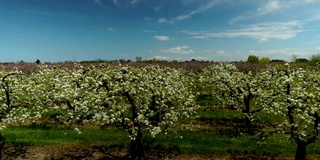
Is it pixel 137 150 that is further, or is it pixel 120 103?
pixel 137 150

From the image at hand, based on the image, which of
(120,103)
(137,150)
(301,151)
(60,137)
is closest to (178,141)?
(137,150)

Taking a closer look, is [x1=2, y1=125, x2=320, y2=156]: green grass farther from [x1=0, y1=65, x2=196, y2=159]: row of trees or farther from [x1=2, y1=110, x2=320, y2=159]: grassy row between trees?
[x1=0, y1=65, x2=196, y2=159]: row of trees

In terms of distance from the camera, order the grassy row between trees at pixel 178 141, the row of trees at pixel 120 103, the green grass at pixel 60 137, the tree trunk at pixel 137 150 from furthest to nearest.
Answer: the green grass at pixel 60 137 < the grassy row between trees at pixel 178 141 < the tree trunk at pixel 137 150 < the row of trees at pixel 120 103

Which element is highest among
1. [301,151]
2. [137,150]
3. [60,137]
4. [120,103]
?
[120,103]

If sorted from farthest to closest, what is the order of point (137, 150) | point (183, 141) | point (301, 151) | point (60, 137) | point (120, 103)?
point (60, 137) < point (183, 141) < point (301, 151) < point (137, 150) < point (120, 103)

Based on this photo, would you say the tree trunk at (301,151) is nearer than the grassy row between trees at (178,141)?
Yes

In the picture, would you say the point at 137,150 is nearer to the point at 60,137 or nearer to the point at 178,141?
the point at 178,141

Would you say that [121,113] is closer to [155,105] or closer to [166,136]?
[155,105]

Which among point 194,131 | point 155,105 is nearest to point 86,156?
point 155,105

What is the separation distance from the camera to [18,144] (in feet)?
72.1

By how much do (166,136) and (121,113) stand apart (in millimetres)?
8410

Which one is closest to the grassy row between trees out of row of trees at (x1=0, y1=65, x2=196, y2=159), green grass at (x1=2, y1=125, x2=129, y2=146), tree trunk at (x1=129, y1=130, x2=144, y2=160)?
green grass at (x1=2, y1=125, x2=129, y2=146)

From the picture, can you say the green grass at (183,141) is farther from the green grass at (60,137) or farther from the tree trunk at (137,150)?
the tree trunk at (137,150)

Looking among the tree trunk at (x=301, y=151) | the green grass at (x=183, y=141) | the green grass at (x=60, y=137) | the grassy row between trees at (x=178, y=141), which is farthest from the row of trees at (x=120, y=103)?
the tree trunk at (x=301, y=151)
